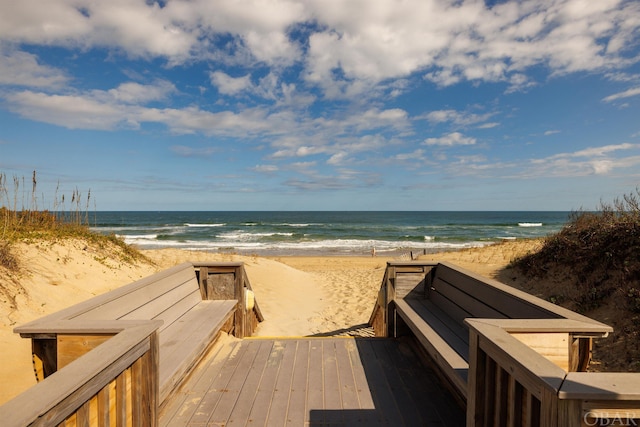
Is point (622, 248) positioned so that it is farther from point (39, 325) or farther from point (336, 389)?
point (39, 325)

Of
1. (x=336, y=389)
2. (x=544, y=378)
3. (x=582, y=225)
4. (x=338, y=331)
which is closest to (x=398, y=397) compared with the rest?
(x=336, y=389)

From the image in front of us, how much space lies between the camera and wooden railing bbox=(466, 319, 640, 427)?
1327mm

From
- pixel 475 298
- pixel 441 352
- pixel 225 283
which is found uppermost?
pixel 475 298

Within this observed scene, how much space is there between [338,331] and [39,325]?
5860mm

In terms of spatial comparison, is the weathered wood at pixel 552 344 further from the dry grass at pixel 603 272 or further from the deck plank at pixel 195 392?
the dry grass at pixel 603 272

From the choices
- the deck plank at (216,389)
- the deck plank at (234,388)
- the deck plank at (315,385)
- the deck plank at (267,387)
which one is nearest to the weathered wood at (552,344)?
the deck plank at (315,385)

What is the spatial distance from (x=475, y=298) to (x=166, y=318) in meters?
3.51

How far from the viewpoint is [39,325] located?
88.7 inches

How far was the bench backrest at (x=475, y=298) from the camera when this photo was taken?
2.87m

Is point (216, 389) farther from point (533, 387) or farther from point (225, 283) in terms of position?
point (533, 387)

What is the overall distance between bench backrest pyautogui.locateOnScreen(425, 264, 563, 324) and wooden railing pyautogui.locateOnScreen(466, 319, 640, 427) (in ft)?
1.76

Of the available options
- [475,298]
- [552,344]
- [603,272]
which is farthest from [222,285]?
[603,272]

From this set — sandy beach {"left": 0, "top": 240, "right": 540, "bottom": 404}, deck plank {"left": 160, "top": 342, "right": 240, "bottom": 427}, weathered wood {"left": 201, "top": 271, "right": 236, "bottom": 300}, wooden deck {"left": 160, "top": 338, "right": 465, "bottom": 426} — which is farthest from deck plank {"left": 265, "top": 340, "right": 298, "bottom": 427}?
sandy beach {"left": 0, "top": 240, "right": 540, "bottom": 404}

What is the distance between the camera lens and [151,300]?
3863 mm
